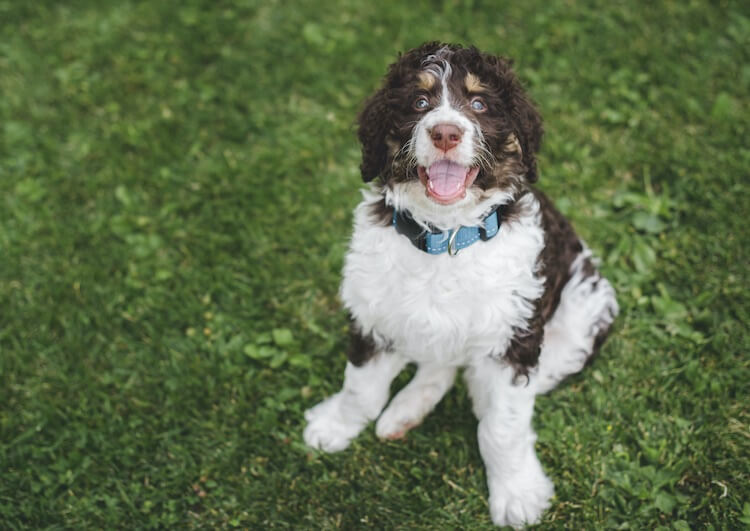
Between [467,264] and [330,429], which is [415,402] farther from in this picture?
[467,264]

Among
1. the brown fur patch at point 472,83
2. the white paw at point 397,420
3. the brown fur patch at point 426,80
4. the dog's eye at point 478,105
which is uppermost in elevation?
the brown fur patch at point 472,83

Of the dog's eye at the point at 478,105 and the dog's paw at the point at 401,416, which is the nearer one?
the dog's eye at the point at 478,105

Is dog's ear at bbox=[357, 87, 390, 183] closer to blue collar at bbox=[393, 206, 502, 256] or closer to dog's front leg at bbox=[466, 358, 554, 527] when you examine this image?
blue collar at bbox=[393, 206, 502, 256]

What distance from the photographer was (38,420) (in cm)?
376

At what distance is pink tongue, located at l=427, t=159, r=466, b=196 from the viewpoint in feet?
8.63

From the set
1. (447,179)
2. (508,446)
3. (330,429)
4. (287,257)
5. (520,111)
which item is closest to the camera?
(447,179)

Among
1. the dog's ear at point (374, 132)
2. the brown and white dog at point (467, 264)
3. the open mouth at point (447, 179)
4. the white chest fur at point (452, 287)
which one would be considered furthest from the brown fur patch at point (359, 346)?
the open mouth at point (447, 179)

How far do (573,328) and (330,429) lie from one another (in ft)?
4.27

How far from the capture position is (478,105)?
2.69 metres

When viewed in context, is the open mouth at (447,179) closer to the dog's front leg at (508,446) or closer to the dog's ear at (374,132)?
the dog's ear at (374,132)

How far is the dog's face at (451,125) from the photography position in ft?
8.41

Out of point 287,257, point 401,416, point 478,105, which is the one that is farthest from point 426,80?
point 287,257

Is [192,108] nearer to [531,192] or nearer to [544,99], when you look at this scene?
[544,99]

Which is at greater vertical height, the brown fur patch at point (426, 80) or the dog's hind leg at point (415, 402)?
the brown fur patch at point (426, 80)
